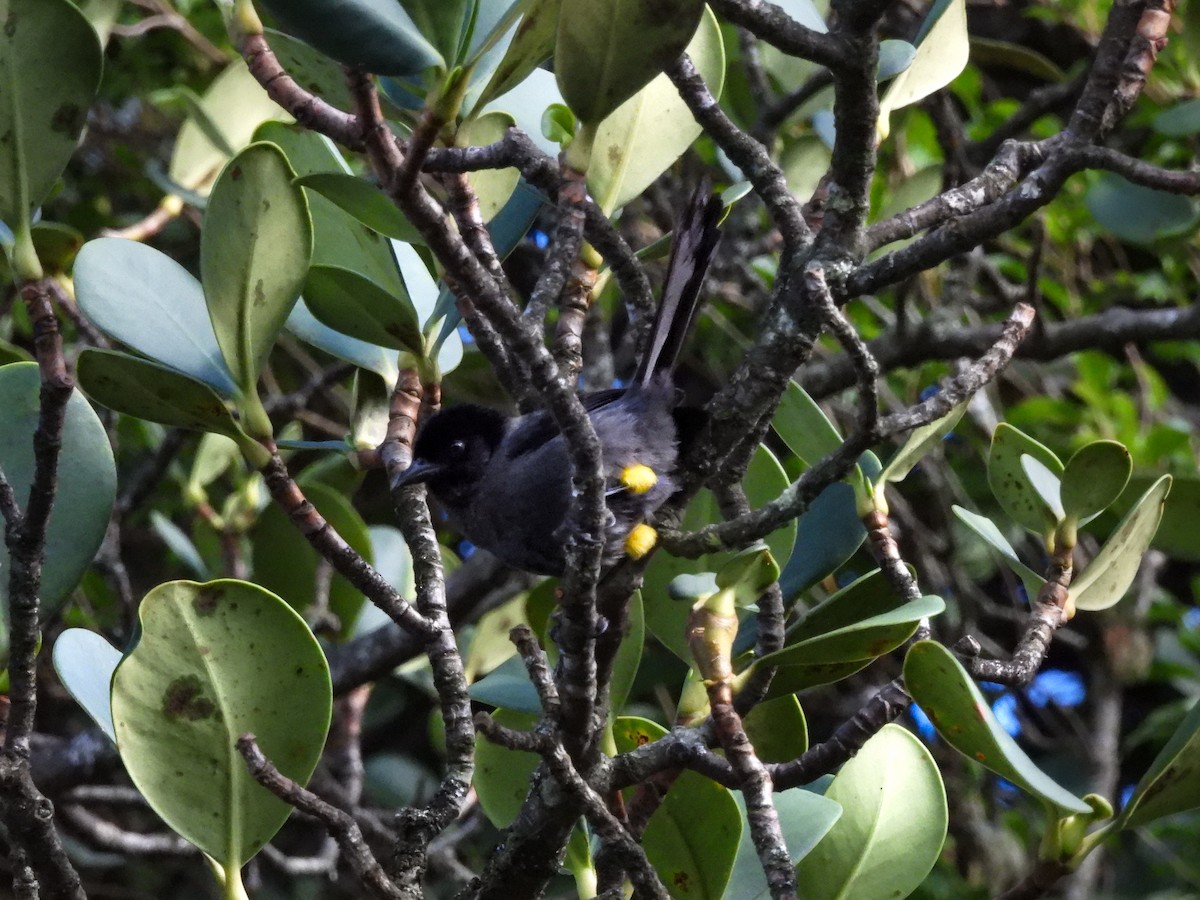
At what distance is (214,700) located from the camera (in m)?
1.45

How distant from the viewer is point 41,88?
5.08 ft

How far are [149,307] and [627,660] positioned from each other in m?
0.84

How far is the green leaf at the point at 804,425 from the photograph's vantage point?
1.90m

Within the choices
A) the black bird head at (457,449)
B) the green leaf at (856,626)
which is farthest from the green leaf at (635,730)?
the black bird head at (457,449)

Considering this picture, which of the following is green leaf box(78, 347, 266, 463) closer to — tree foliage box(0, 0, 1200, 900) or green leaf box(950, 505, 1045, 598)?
tree foliage box(0, 0, 1200, 900)

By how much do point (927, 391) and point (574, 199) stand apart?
12.1 ft

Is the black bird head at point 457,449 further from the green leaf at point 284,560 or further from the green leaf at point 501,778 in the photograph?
the green leaf at point 501,778

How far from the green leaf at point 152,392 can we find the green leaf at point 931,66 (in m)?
1.27

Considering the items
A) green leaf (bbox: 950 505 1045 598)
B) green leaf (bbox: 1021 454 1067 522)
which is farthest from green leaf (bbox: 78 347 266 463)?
green leaf (bbox: 1021 454 1067 522)

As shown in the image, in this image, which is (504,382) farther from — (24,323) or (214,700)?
(24,323)

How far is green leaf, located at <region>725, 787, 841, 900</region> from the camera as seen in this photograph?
1477 mm

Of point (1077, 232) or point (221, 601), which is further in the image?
point (1077, 232)

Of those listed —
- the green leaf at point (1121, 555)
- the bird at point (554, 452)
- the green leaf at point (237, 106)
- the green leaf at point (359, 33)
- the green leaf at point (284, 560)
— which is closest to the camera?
the green leaf at point (359, 33)

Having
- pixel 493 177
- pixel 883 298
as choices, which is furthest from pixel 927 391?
pixel 493 177
